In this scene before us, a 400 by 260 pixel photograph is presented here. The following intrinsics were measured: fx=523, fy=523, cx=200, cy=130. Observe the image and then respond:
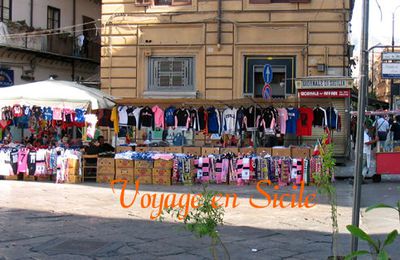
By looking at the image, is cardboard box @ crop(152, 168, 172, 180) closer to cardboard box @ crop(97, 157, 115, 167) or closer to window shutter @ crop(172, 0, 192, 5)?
cardboard box @ crop(97, 157, 115, 167)

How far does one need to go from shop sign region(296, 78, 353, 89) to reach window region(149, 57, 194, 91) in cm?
431

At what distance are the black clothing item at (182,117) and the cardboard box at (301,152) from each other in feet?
10.7

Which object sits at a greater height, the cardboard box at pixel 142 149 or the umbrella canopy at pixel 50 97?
the umbrella canopy at pixel 50 97

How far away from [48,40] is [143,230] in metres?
22.2

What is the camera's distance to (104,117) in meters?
16.8

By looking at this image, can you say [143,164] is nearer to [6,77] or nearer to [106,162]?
[106,162]

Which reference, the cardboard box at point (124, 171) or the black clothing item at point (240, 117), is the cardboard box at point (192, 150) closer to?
the black clothing item at point (240, 117)

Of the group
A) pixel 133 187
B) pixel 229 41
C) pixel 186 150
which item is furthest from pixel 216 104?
pixel 229 41

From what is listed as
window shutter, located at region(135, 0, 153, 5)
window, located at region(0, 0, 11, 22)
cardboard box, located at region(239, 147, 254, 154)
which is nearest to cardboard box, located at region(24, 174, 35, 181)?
cardboard box, located at region(239, 147, 254, 154)

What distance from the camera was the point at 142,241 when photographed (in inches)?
295

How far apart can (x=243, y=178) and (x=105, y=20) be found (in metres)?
9.90

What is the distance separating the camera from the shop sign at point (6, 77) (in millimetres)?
25266

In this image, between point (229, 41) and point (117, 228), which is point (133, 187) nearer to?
point (117, 228)

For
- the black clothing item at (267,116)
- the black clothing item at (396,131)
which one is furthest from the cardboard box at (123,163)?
the black clothing item at (396,131)
